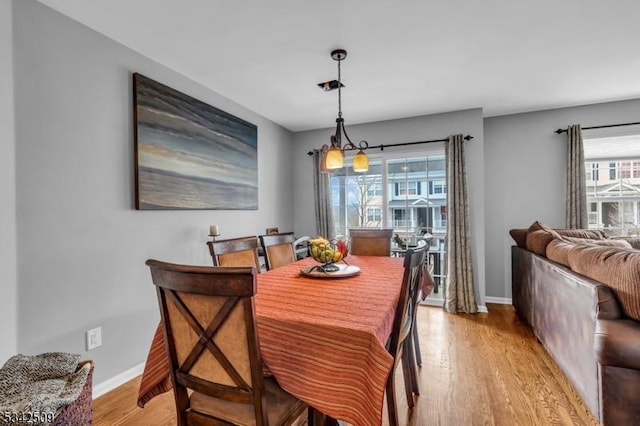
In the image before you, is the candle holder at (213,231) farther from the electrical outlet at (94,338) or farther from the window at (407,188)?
the window at (407,188)

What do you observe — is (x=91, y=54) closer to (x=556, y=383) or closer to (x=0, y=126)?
(x=0, y=126)

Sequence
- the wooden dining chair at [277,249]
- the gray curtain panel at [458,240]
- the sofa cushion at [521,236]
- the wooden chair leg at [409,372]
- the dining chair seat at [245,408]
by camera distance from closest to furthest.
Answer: the dining chair seat at [245,408] < the wooden chair leg at [409,372] < the wooden dining chair at [277,249] < the sofa cushion at [521,236] < the gray curtain panel at [458,240]

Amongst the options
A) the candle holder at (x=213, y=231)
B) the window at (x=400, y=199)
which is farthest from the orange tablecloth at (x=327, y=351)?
the window at (x=400, y=199)

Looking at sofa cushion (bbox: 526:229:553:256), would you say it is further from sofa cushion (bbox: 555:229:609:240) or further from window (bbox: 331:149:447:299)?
window (bbox: 331:149:447:299)

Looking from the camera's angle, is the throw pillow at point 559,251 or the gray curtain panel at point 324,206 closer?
the throw pillow at point 559,251

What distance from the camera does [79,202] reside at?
2.05 m

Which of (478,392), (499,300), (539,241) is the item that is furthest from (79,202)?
(499,300)

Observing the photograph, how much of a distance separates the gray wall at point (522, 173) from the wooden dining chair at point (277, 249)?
272 centimetres

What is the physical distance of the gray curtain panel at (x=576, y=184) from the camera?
11.9 ft

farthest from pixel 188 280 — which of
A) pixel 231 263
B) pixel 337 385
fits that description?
pixel 231 263

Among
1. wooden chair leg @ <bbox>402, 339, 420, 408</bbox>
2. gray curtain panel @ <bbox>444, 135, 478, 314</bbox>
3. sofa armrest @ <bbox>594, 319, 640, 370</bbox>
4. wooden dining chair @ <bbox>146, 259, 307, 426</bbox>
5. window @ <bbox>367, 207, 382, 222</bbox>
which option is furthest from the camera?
window @ <bbox>367, 207, 382, 222</bbox>

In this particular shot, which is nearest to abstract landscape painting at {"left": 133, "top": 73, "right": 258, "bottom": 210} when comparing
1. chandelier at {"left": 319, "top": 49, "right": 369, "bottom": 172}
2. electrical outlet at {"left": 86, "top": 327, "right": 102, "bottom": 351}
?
electrical outlet at {"left": 86, "top": 327, "right": 102, "bottom": 351}

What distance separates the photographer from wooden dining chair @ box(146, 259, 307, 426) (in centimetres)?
102

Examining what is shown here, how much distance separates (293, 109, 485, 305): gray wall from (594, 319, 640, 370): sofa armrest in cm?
232
